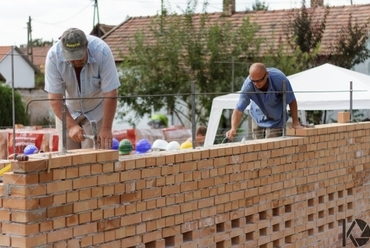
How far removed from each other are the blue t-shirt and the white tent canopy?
4837 millimetres

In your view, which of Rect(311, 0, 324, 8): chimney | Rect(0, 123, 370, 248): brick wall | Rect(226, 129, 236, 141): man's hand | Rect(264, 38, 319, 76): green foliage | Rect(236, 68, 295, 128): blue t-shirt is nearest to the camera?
Rect(0, 123, 370, 248): brick wall

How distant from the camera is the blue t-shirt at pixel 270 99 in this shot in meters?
8.76

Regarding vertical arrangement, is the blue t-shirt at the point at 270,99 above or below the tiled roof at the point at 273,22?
below

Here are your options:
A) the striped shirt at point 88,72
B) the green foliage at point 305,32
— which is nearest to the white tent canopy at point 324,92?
the striped shirt at point 88,72

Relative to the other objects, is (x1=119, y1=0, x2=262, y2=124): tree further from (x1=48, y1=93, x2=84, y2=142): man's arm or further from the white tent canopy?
(x1=48, y1=93, x2=84, y2=142): man's arm

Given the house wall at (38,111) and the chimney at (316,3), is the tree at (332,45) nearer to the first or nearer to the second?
the chimney at (316,3)

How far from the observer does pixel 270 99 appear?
28.8 feet

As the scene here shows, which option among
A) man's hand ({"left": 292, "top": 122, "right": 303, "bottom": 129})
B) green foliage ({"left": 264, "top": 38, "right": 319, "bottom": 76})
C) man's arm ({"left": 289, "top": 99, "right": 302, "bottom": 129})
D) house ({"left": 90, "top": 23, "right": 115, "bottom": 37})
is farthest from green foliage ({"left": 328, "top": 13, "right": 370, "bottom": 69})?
house ({"left": 90, "top": 23, "right": 115, "bottom": 37})

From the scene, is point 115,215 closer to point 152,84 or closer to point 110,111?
point 110,111

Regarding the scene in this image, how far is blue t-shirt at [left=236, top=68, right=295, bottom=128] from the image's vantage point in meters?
8.76

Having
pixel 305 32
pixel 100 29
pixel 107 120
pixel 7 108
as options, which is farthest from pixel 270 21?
pixel 107 120

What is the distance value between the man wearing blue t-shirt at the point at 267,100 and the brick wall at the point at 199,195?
1.15ft

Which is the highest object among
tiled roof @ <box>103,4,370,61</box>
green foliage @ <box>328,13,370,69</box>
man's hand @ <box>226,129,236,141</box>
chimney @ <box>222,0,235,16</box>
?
chimney @ <box>222,0,235,16</box>

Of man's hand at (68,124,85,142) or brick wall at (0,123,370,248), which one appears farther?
man's hand at (68,124,85,142)
